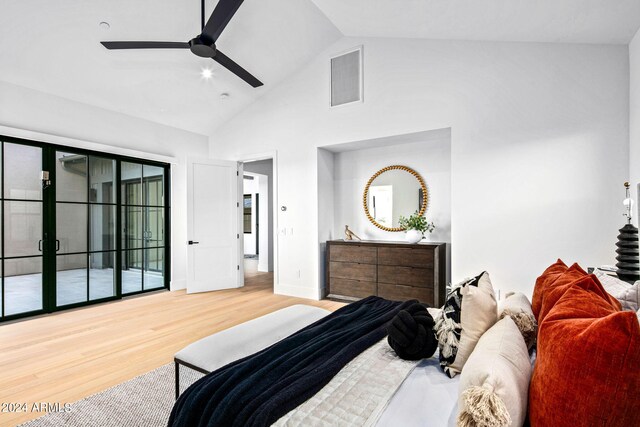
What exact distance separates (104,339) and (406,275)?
3.37m

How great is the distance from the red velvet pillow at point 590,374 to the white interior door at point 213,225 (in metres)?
4.90

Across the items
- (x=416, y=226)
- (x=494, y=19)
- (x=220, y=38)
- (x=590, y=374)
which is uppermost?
(x=220, y=38)

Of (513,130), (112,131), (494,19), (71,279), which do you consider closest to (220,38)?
(112,131)

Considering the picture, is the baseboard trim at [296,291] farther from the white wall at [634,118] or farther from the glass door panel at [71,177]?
the white wall at [634,118]

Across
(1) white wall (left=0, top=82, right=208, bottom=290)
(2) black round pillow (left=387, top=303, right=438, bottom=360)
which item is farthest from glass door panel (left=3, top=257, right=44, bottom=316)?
(2) black round pillow (left=387, top=303, right=438, bottom=360)

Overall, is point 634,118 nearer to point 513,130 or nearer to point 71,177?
point 513,130

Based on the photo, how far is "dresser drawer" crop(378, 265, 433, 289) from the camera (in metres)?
3.87

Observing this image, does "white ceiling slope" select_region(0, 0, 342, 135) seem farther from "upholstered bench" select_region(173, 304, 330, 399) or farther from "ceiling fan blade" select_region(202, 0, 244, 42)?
"upholstered bench" select_region(173, 304, 330, 399)

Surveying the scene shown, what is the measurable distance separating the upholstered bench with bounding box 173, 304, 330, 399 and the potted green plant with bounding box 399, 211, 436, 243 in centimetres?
216

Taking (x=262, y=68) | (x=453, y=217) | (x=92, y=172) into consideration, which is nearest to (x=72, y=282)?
(x=92, y=172)

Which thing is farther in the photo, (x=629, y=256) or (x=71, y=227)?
(x=71, y=227)

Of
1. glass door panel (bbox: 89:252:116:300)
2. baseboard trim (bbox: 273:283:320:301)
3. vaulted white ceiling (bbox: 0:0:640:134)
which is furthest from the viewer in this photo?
baseboard trim (bbox: 273:283:320:301)

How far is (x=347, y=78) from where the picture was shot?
442 centimetres

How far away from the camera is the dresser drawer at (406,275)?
3.87 m
